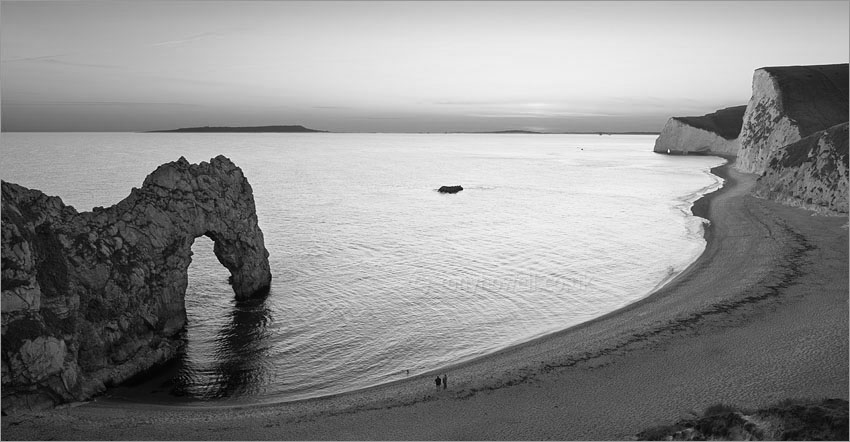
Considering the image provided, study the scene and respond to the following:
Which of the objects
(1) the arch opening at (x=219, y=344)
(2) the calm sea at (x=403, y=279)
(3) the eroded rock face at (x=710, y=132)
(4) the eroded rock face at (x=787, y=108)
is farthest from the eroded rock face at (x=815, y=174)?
(3) the eroded rock face at (x=710, y=132)

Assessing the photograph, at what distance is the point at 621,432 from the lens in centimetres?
1798

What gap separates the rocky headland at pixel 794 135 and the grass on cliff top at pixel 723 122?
0.27 meters

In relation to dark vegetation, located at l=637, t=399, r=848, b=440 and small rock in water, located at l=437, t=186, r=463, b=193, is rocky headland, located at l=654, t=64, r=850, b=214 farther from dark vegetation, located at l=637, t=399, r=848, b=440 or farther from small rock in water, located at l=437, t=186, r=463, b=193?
dark vegetation, located at l=637, t=399, r=848, b=440

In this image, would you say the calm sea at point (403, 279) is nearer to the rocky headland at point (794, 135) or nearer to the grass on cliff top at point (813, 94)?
the rocky headland at point (794, 135)

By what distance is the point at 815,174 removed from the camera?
56031mm

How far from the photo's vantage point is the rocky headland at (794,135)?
54.2 m

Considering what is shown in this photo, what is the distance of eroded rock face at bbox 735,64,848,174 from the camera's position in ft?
291

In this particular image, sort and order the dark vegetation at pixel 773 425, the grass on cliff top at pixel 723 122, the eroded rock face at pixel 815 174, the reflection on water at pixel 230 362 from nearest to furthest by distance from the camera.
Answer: the dark vegetation at pixel 773 425 → the reflection on water at pixel 230 362 → the eroded rock face at pixel 815 174 → the grass on cliff top at pixel 723 122

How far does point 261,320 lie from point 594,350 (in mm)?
17861

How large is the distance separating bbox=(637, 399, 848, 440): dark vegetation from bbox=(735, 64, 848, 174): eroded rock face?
84.9 meters

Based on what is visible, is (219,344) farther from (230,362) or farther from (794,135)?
(794,135)

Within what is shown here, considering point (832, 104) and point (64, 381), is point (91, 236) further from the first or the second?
point (832, 104)

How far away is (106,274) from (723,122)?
186455mm

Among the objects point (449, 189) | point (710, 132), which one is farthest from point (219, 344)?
A: point (710, 132)
